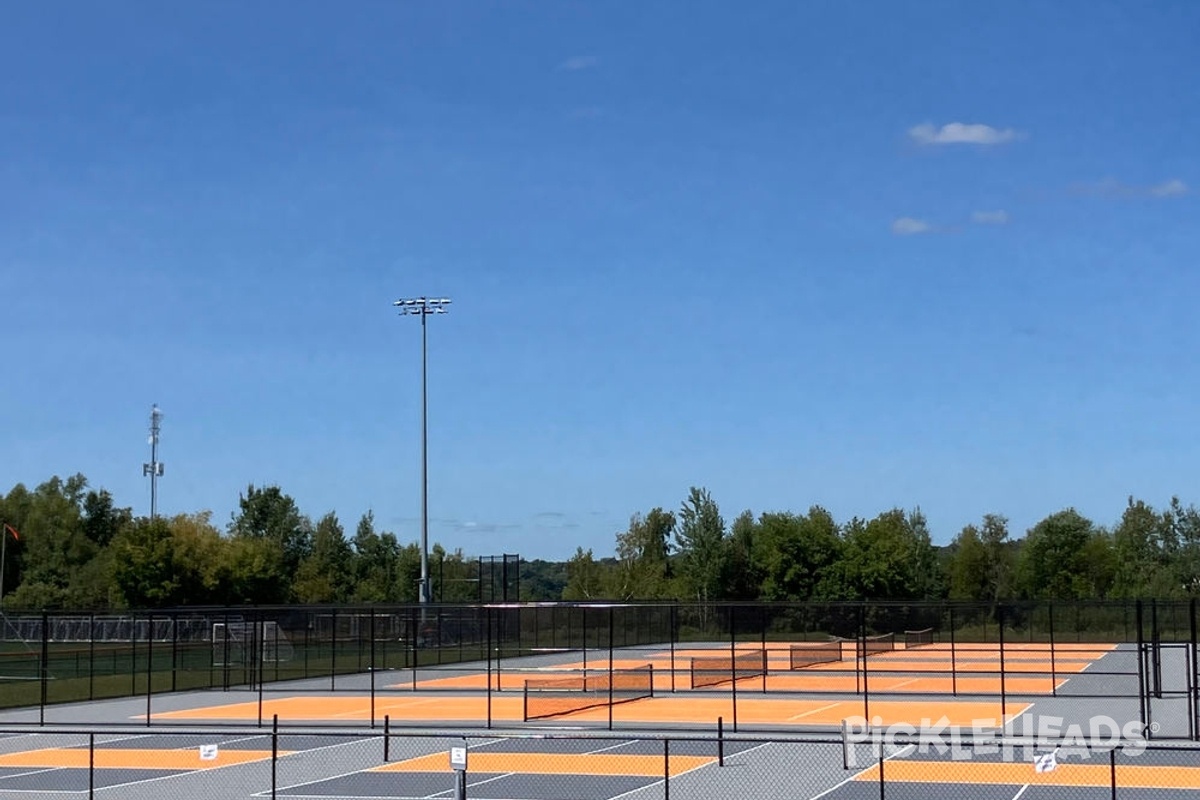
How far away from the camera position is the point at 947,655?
60.5m

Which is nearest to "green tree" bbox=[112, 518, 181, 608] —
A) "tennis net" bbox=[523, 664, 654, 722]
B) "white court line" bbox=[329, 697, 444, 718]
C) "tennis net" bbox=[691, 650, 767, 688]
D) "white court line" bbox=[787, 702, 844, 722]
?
"tennis net" bbox=[691, 650, 767, 688]

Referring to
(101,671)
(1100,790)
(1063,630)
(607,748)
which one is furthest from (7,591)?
(1100,790)

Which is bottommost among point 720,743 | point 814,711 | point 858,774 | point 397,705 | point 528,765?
point 397,705

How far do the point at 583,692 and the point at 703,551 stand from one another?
69455 mm

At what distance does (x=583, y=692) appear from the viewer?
38375mm

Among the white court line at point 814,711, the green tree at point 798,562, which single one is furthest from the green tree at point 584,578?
the white court line at point 814,711

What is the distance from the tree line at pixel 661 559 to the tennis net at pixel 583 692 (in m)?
40.2

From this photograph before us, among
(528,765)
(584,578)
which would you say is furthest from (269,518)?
(528,765)

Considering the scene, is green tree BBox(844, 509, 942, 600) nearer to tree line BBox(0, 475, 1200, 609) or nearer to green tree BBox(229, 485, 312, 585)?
tree line BBox(0, 475, 1200, 609)

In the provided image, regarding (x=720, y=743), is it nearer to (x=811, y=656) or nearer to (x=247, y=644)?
(x=247, y=644)

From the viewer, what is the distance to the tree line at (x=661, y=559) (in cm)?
10106

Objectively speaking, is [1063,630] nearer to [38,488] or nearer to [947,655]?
[947,655]

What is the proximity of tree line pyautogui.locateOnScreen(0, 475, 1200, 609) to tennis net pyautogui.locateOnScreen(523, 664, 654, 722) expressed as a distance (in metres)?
40.2

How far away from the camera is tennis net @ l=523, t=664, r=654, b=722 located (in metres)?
36.5
